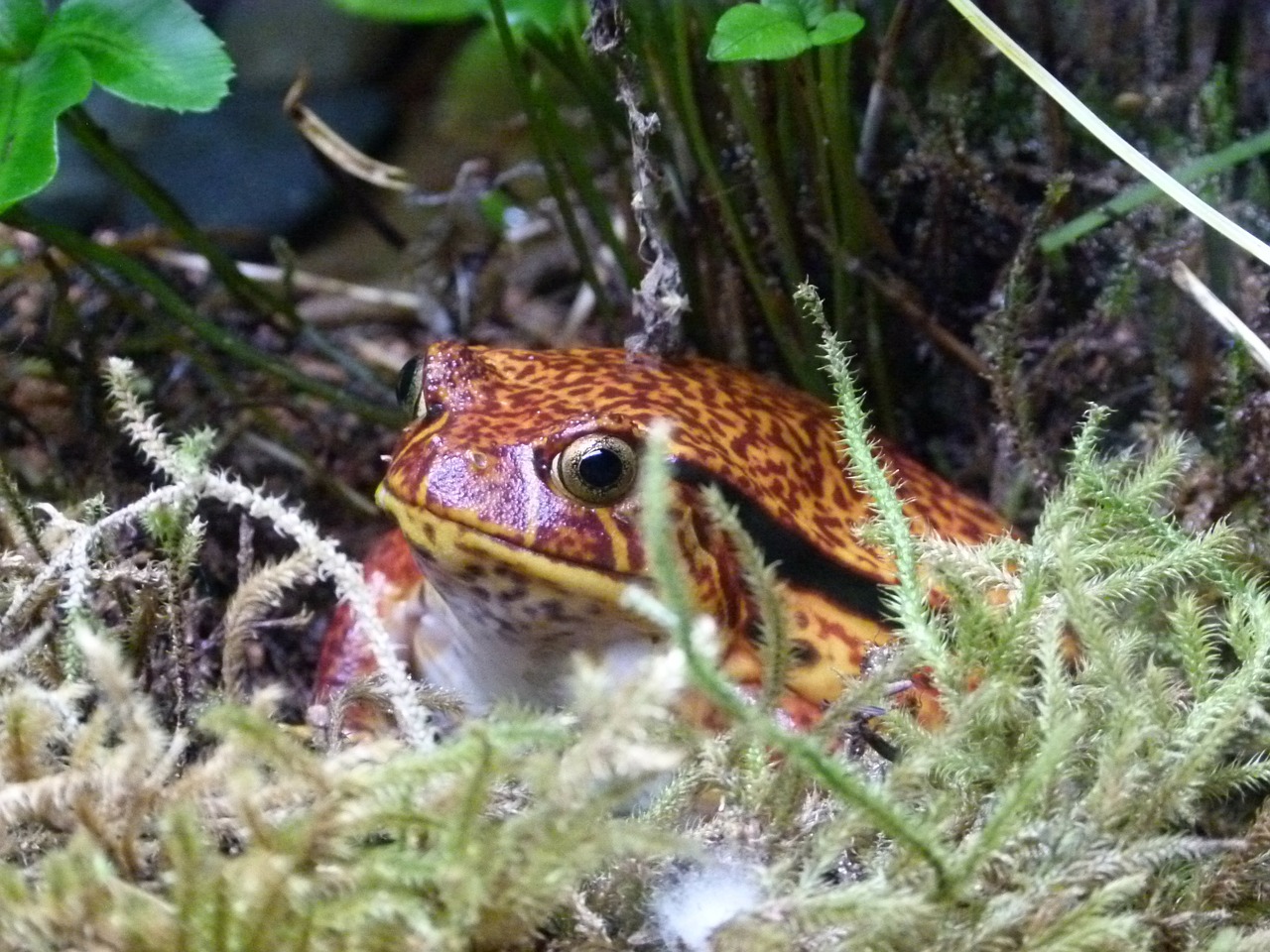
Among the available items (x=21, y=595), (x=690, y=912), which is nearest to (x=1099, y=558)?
(x=690, y=912)

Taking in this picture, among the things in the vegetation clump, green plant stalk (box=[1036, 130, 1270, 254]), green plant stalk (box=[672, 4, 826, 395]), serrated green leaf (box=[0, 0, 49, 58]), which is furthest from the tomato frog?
serrated green leaf (box=[0, 0, 49, 58])

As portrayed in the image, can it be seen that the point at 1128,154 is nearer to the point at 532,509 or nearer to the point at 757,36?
the point at 757,36

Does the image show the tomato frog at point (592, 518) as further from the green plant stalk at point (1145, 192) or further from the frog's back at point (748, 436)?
the green plant stalk at point (1145, 192)

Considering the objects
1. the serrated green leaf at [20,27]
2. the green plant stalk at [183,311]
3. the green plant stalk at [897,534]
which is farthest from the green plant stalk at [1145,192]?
the serrated green leaf at [20,27]

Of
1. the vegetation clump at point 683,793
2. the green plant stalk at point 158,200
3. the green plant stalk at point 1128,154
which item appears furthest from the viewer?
the green plant stalk at point 158,200

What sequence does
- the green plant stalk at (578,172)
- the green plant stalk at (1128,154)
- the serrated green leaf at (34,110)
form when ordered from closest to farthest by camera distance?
the serrated green leaf at (34,110)
the green plant stalk at (1128,154)
the green plant stalk at (578,172)

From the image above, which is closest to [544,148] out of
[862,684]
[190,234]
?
[190,234]

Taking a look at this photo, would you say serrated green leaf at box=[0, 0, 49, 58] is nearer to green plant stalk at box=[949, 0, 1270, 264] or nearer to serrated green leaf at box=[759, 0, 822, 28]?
serrated green leaf at box=[759, 0, 822, 28]

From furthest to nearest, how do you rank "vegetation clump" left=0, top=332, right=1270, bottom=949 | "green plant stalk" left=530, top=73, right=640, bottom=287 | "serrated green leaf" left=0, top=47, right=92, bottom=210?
"green plant stalk" left=530, top=73, right=640, bottom=287 → "serrated green leaf" left=0, top=47, right=92, bottom=210 → "vegetation clump" left=0, top=332, right=1270, bottom=949
